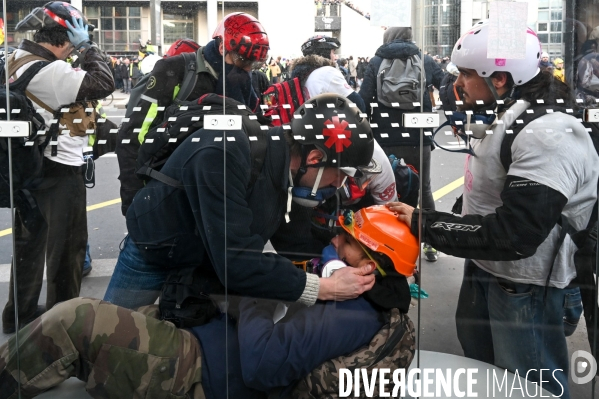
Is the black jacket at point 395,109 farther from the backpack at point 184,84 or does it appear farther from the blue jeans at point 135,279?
the blue jeans at point 135,279

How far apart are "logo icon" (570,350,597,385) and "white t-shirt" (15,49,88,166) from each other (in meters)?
1.89

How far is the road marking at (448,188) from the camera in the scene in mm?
2463

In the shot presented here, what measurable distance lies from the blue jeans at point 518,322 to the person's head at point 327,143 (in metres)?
0.59

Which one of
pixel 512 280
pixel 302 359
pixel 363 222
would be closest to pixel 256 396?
pixel 302 359

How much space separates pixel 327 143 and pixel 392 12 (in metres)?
0.48

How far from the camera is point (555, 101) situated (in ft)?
7.71

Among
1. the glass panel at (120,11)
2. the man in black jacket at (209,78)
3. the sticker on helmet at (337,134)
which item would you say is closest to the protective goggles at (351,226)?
the sticker on helmet at (337,134)

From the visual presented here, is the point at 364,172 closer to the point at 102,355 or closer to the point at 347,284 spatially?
the point at 347,284

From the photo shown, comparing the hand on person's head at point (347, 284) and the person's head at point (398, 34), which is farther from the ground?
the person's head at point (398, 34)

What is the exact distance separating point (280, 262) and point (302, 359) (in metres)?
0.32

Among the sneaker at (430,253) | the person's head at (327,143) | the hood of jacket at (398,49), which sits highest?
the hood of jacket at (398,49)

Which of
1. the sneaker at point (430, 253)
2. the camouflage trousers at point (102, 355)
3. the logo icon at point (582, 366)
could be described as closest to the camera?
the camouflage trousers at point (102, 355)

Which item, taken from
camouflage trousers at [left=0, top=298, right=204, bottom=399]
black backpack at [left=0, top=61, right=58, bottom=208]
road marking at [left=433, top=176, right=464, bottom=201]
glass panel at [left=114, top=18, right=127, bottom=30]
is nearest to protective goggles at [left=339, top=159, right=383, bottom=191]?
road marking at [left=433, top=176, right=464, bottom=201]

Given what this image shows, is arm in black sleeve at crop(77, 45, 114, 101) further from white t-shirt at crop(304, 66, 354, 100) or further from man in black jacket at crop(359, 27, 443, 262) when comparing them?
man in black jacket at crop(359, 27, 443, 262)
